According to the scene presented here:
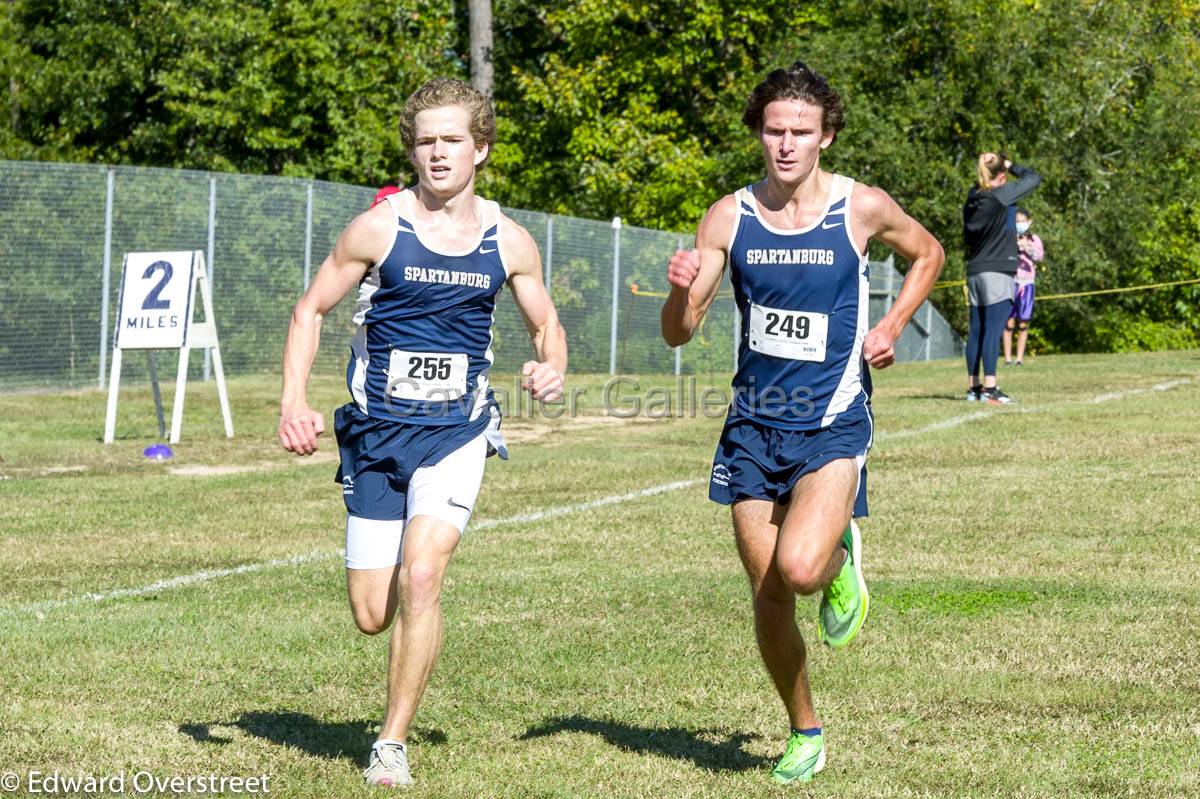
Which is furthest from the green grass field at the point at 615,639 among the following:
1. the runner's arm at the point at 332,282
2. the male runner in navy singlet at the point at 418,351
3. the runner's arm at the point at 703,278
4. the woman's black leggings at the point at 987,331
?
the woman's black leggings at the point at 987,331

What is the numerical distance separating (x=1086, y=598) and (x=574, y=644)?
8.45ft

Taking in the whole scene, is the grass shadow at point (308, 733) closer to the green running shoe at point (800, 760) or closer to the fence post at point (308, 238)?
the green running shoe at point (800, 760)

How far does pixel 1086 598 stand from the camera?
8.30 metres

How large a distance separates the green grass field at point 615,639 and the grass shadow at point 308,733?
0.06 ft

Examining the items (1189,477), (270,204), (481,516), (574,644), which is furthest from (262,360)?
(574,644)

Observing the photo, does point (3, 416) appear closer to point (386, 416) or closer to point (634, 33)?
point (386, 416)

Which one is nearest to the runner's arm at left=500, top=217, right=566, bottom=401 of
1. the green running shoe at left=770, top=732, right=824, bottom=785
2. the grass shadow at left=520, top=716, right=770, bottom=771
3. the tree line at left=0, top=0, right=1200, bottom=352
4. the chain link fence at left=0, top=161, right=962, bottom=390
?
the grass shadow at left=520, top=716, right=770, bottom=771

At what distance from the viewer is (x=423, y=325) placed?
5746mm

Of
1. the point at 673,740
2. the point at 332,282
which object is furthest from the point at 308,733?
the point at 332,282

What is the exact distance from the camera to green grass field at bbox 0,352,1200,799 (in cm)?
566

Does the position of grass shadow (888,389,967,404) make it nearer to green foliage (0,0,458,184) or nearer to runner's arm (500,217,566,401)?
runner's arm (500,217,566,401)

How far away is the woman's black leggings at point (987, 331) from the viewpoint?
1803 centimetres

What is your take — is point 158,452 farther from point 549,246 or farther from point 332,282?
point 549,246

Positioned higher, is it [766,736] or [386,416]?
[386,416]
